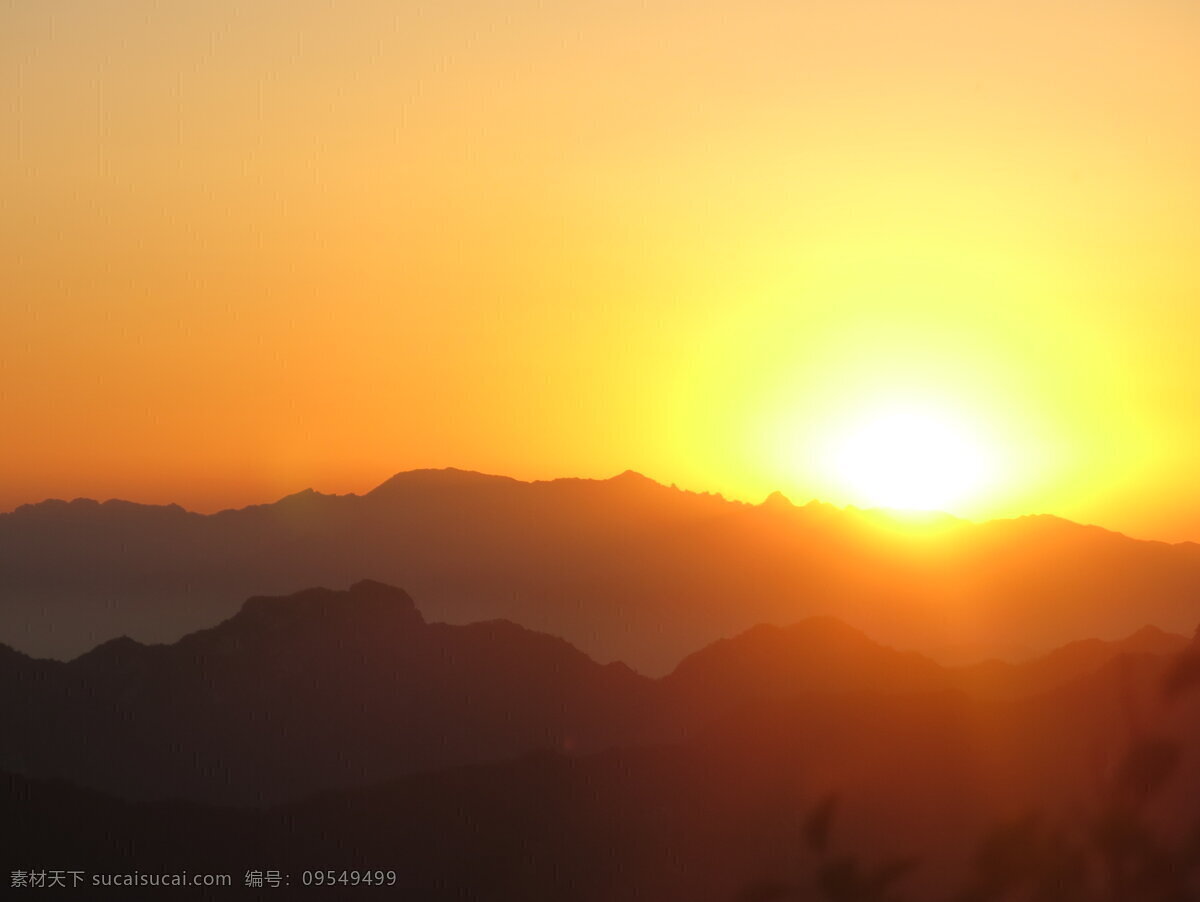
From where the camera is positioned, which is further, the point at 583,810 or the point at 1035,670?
the point at 1035,670

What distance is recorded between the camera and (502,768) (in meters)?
175

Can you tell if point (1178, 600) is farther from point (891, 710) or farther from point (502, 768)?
point (502, 768)

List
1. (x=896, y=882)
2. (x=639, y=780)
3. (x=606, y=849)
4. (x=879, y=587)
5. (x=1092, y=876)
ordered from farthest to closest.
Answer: (x=879, y=587), (x=639, y=780), (x=606, y=849), (x=1092, y=876), (x=896, y=882)

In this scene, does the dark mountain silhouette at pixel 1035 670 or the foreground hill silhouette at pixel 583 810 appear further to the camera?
the dark mountain silhouette at pixel 1035 670

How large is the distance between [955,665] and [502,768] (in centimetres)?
6791

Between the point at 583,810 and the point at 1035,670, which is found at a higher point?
the point at 1035,670

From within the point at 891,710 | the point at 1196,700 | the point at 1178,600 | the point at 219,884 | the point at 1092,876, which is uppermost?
the point at 1178,600

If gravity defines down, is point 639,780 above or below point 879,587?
below

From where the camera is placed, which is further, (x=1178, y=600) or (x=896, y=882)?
(x=1178, y=600)

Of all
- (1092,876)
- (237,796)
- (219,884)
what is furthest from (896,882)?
(237,796)

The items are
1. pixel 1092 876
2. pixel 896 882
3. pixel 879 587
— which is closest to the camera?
pixel 896 882

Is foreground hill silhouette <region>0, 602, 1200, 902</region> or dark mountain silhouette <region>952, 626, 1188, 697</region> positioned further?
dark mountain silhouette <region>952, 626, 1188, 697</region>

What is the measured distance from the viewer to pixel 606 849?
456ft

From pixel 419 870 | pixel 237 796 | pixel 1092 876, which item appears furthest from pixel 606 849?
pixel 1092 876
